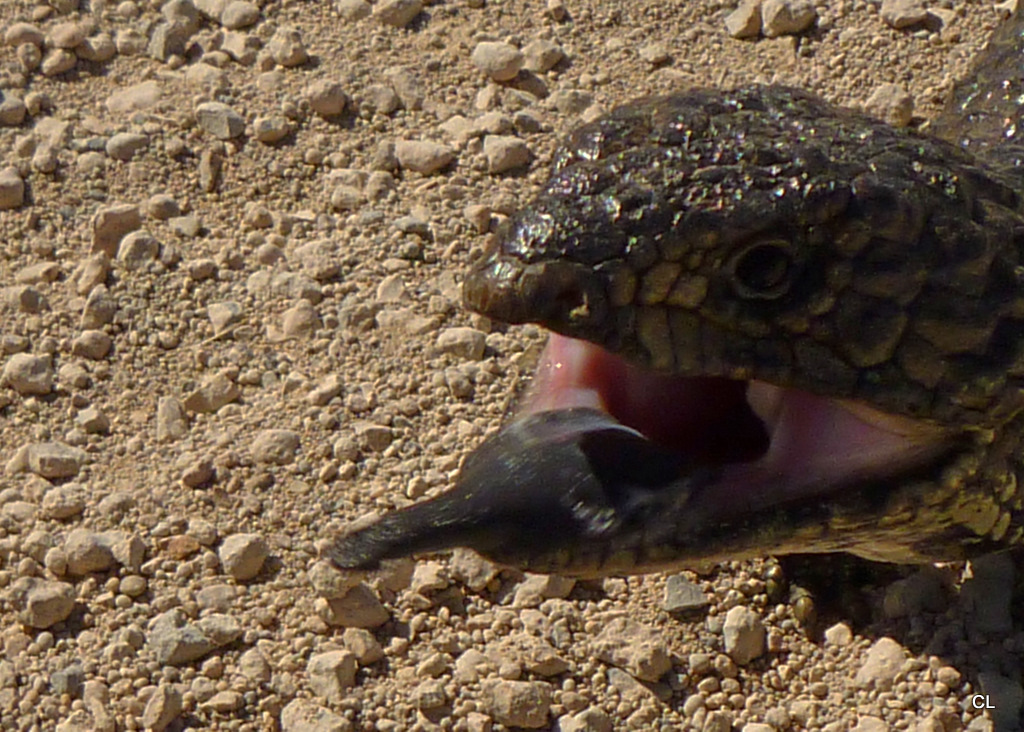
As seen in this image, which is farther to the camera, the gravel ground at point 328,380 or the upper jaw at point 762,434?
the gravel ground at point 328,380

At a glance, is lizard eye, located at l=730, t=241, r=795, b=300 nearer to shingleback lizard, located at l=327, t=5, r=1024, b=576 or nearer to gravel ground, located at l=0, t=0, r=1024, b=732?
shingleback lizard, located at l=327, t=5, r=1024, b=576

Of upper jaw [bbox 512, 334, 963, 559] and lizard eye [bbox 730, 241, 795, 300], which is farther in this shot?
upper jaw [bbox 512, 334, 963, 559]

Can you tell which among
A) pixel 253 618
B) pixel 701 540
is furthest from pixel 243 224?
pixel 701 540

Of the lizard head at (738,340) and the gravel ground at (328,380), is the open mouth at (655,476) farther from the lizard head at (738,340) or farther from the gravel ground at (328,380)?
the gravel ground at (328,380)

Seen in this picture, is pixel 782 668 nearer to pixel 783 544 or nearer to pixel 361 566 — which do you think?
pixel 783 544


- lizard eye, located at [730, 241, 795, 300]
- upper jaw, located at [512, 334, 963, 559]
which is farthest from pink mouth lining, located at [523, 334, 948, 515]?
lizard eye, located at [730, 241, 795, 300]

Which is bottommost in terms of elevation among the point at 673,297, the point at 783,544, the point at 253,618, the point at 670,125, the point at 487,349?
the point at 253,618

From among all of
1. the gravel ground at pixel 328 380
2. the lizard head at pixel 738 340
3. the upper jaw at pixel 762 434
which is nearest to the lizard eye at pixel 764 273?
the lizard head at pixel 738 340
